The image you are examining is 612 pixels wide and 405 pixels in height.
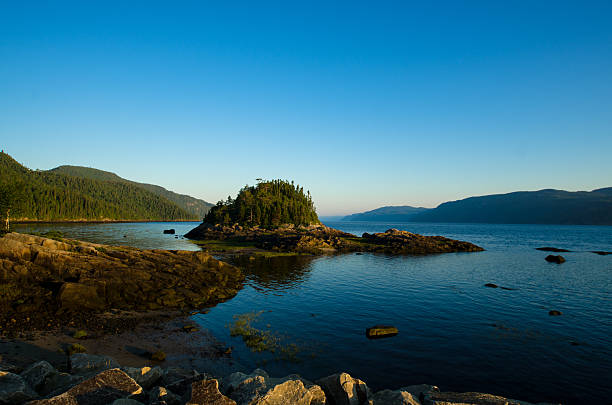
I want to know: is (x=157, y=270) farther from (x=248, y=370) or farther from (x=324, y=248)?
(x=324, y=248)

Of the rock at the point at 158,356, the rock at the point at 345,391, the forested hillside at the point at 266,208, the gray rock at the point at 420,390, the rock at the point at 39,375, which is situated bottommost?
the rock at the point at 158,356

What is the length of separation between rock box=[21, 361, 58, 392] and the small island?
63620 mm

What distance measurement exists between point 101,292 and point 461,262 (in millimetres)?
68877

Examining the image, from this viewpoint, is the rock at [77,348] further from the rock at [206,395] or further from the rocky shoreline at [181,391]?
the rock at [206,395]

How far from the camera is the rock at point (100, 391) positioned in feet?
33.1

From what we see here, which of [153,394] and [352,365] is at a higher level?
[153,394]

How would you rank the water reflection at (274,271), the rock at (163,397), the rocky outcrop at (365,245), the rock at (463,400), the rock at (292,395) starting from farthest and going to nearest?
the rocky outcrop at (365,245), the water reflection at (274,271), the rock at (463,400), the rock at (163,397), the rock at (292,395)

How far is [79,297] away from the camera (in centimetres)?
2762

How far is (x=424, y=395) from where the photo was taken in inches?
→ 514

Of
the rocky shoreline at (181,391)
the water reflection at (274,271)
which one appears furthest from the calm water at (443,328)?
the rocky shoreline at (181,391)

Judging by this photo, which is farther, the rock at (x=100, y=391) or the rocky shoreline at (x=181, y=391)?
the rocky shoreline at (x=181, y=391)

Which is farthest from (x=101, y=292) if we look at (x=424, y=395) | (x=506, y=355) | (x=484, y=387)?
(x=506, y=355)

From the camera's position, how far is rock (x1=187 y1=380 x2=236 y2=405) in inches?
404

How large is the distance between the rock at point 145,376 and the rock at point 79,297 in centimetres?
1841
